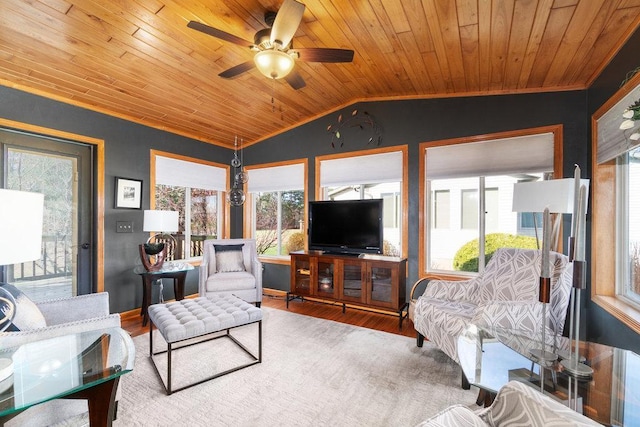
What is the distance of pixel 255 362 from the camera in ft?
8.18

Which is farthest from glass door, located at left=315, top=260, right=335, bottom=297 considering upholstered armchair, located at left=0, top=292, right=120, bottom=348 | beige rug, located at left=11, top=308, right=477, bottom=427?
upholstered armchair, located at left=0, top=292, right=120, bottom=348

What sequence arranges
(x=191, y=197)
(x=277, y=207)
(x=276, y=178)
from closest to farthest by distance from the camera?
(x=191, y=197) → (x=276, y=178) → (x=277, y=207)

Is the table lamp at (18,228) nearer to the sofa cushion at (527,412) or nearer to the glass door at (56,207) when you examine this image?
the sofa cushion at (527,412)

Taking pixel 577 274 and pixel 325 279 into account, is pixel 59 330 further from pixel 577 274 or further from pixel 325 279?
pixel 325 279

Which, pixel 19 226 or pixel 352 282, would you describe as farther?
pixel 352 282

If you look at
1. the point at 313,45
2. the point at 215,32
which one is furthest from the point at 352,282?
Answer: the point at 215,32

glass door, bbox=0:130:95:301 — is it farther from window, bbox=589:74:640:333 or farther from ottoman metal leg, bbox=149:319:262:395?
window, bbox=589:74:640:333

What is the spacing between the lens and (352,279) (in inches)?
152

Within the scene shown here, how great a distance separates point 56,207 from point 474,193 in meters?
4.74

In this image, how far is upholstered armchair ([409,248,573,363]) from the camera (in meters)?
2.10

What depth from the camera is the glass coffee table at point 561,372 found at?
1233mm

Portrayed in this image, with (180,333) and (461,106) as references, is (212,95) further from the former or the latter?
(461,106)

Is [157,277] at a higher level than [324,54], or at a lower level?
lower

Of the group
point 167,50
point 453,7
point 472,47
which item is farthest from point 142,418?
point 472,47
